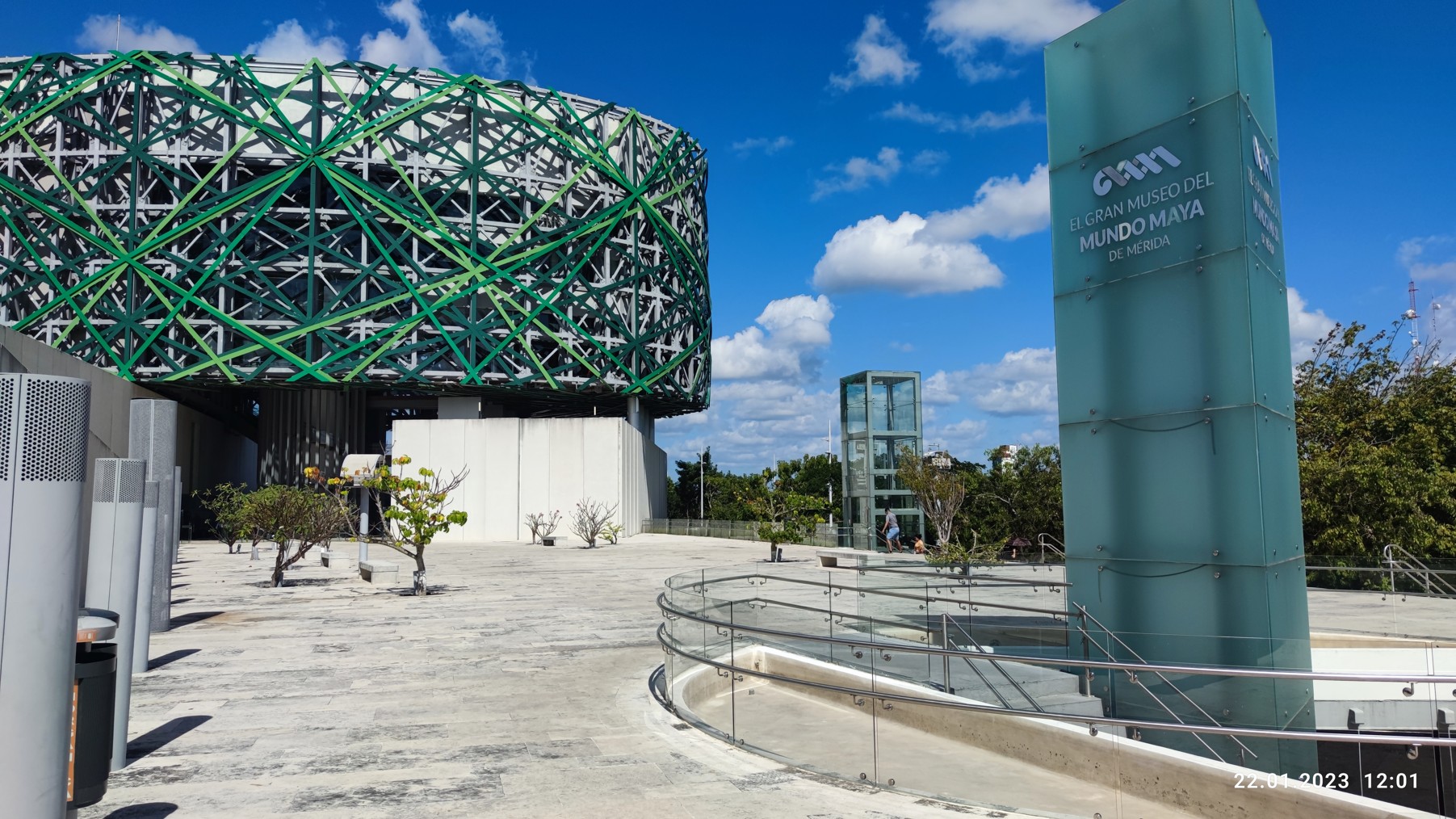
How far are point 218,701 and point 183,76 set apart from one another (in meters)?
45.3

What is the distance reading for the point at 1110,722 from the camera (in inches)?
253

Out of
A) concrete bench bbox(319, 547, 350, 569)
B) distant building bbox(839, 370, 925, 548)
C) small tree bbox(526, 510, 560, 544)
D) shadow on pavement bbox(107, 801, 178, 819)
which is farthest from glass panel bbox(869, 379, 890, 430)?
shadow on pavement bbox(107, 801, 178, 819)

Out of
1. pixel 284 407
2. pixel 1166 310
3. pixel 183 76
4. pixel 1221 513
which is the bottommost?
pixel 1221 513

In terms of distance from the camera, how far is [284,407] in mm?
53531

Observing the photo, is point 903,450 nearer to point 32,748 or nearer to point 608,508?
point 608,508

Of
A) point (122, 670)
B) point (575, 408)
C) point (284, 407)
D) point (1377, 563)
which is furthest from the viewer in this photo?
point (575, 408)

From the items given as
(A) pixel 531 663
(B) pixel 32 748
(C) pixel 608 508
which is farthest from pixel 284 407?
(B) pixel 32 748

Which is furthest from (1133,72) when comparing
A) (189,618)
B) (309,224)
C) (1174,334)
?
(309,224)

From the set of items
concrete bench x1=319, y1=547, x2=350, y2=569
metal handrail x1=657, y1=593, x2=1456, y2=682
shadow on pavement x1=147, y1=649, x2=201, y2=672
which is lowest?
shadow on pavement x1=147, y1=649, x2=201, y2=672

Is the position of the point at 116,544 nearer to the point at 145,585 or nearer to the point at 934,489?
the point at 145,585

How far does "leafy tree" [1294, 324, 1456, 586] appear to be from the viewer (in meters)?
21.7

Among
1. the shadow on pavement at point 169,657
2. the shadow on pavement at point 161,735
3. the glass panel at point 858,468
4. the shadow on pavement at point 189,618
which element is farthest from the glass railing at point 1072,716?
the glass panel at point 858,468

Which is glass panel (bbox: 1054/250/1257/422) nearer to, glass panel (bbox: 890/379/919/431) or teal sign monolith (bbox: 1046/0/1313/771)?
teal sign monolith (bbox: 1046/0/1313/771)

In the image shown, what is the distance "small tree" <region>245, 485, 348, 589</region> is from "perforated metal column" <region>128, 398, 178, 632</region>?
27.8 ft
